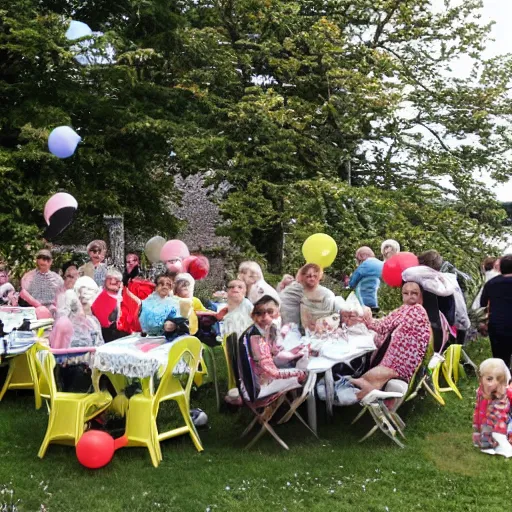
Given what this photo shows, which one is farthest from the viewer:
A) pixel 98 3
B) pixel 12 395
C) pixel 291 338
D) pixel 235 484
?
pixel 98 3

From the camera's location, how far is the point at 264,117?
11.7 m

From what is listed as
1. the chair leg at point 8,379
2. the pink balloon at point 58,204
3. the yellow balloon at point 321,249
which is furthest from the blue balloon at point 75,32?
the chair leg at point 8,379

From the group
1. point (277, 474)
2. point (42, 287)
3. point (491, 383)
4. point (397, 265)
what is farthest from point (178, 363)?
point (42, 287)

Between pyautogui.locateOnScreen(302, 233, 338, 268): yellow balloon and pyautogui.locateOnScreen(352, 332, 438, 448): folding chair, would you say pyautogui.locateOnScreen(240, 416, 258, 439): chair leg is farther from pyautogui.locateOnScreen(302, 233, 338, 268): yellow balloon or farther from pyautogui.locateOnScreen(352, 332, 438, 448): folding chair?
pyautogui.locateOnScreen(302, 233, 338, 268): yellow balloon

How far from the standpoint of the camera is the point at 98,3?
13211mm

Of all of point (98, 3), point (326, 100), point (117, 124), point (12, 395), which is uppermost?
point (98, 3)

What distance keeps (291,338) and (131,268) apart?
9.85 feet

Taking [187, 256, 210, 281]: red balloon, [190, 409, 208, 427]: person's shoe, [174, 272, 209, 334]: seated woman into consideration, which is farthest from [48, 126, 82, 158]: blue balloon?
[190, 409, 208, 427]: person's shoe

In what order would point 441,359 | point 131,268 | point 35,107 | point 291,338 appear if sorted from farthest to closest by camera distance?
point 35,107 < point 131,268 < point 441,359 < point 291,338

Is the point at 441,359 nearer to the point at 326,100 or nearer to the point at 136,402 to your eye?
the point at 136,402

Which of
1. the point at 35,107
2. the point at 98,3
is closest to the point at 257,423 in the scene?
the point at 35,107

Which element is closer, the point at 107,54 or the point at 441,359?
the point at 441,359

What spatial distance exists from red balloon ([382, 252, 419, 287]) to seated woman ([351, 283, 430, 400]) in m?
1.68

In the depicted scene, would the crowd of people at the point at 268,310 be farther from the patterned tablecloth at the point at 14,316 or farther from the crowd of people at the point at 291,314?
the patterned tablecloth at the point at 14,316
